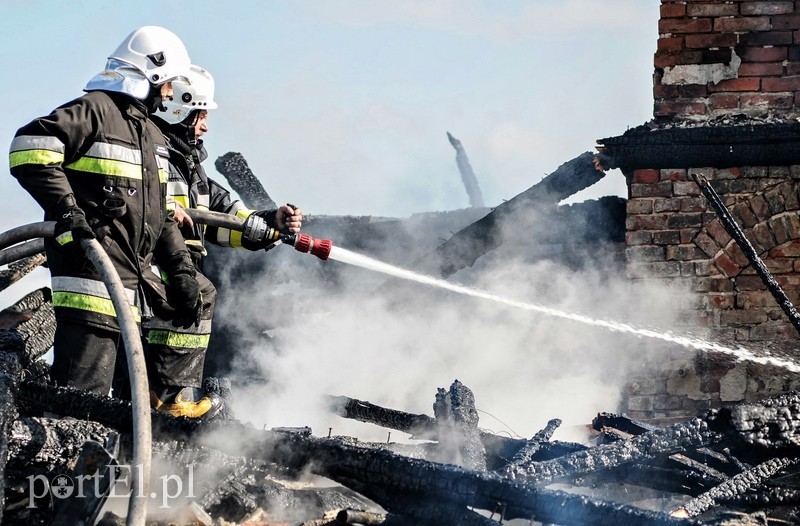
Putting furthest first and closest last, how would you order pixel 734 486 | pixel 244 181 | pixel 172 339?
pixel 244 181, pixel 172 339, pixel 734 486

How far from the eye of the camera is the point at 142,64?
4.69 metres

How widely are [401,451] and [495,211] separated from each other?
10.1 feet

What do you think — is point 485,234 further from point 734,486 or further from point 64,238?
point 64,238

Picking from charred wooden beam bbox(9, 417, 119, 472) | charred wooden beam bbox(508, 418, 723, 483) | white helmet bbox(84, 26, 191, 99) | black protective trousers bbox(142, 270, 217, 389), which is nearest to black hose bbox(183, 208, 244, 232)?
black protective trousers bbox(142, 270, 217, 389)

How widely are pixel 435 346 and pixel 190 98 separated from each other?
400cm

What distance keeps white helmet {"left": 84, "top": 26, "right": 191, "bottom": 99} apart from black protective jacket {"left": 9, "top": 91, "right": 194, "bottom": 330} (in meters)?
0.07

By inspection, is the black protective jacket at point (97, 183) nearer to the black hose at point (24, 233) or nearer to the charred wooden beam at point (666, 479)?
the black hose at point (24, 233)

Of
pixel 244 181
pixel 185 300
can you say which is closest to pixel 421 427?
pixel 185 300

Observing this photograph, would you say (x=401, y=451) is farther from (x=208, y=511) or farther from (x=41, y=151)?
(x=41, y=151)

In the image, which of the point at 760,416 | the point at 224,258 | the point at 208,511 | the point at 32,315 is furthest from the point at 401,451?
the point at 224,258

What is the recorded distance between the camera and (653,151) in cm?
670

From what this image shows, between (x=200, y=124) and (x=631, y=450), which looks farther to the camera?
(x=200, y=124)

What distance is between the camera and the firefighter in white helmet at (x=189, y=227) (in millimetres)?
5043

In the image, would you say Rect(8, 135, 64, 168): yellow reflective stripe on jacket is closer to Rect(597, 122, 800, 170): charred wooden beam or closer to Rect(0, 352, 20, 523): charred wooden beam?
Rect(0, 352, 20, 523): charred wooden beam
